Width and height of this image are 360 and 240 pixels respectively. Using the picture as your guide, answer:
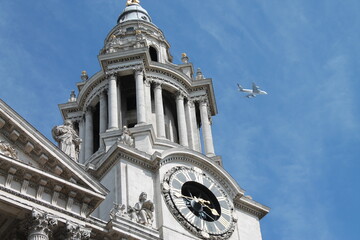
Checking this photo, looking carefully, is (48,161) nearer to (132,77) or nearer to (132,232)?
(132,232)

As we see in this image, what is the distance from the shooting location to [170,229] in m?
34.7

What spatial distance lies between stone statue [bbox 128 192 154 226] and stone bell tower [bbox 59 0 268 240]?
4 centimetres

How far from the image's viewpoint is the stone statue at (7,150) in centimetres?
2705

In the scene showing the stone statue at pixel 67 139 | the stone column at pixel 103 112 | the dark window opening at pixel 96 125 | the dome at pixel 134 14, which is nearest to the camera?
the stone statue at pixel 67 139

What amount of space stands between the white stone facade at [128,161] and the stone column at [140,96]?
0.06m

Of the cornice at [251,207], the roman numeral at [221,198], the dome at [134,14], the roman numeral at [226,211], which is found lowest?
the roman numeral at [226,211]

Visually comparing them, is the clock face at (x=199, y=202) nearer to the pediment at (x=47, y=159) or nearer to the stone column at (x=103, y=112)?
the stone column at (x=103, y=112)

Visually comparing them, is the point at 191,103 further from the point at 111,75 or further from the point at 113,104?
the point at 113,104

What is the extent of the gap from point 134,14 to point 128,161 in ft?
60.7

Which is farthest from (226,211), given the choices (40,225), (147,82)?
(40,225)

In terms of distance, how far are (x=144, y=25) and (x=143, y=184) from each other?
1719 cm

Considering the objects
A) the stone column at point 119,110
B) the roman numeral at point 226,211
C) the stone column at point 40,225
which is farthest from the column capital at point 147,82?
the stone column at point 40,225

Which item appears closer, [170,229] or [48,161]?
[48,161]

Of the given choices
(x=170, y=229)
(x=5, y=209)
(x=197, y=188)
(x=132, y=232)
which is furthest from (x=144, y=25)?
(x=5, y=209)
